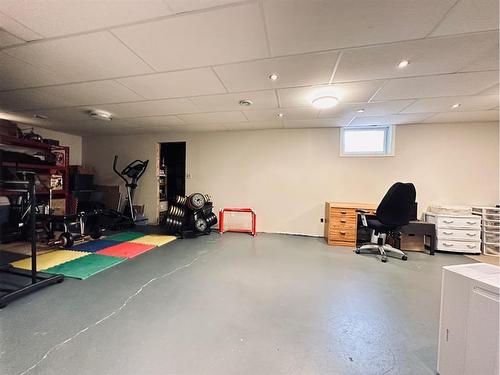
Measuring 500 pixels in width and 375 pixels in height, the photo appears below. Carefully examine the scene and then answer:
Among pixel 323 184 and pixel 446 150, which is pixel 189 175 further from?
pixel 446 150

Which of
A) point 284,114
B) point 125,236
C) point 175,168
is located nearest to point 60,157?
point 125,236

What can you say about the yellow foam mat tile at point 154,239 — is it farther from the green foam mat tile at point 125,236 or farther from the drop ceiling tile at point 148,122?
the drop ceiling tile at point 148,122

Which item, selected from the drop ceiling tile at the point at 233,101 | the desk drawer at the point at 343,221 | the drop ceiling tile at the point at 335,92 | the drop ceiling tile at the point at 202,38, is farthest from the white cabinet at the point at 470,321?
the desk drawer at the point at 343,221

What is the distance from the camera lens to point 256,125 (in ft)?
14.5

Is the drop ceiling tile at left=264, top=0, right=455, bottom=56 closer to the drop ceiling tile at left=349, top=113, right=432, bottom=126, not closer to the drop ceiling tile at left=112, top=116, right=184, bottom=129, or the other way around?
the drop ceiling tile at left=349, top=113, right=432, bottom=126

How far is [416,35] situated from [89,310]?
357 cm

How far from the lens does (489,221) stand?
3557 mm

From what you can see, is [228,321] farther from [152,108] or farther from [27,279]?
[152,108]

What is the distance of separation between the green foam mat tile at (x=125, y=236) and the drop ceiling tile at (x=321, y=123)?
383 cm

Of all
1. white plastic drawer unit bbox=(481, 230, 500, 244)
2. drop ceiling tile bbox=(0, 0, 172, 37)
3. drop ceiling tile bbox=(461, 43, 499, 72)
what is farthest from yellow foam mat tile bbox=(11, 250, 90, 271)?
white plastic drawer unit bbox=(481, 230, 500, 244)

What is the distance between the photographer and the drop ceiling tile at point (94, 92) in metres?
2.62

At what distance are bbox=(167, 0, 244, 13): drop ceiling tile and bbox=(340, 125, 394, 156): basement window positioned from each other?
12.4 ft

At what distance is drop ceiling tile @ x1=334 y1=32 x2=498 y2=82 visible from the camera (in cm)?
171

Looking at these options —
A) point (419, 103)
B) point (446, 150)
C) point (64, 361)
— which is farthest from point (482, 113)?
point (64, 361)
